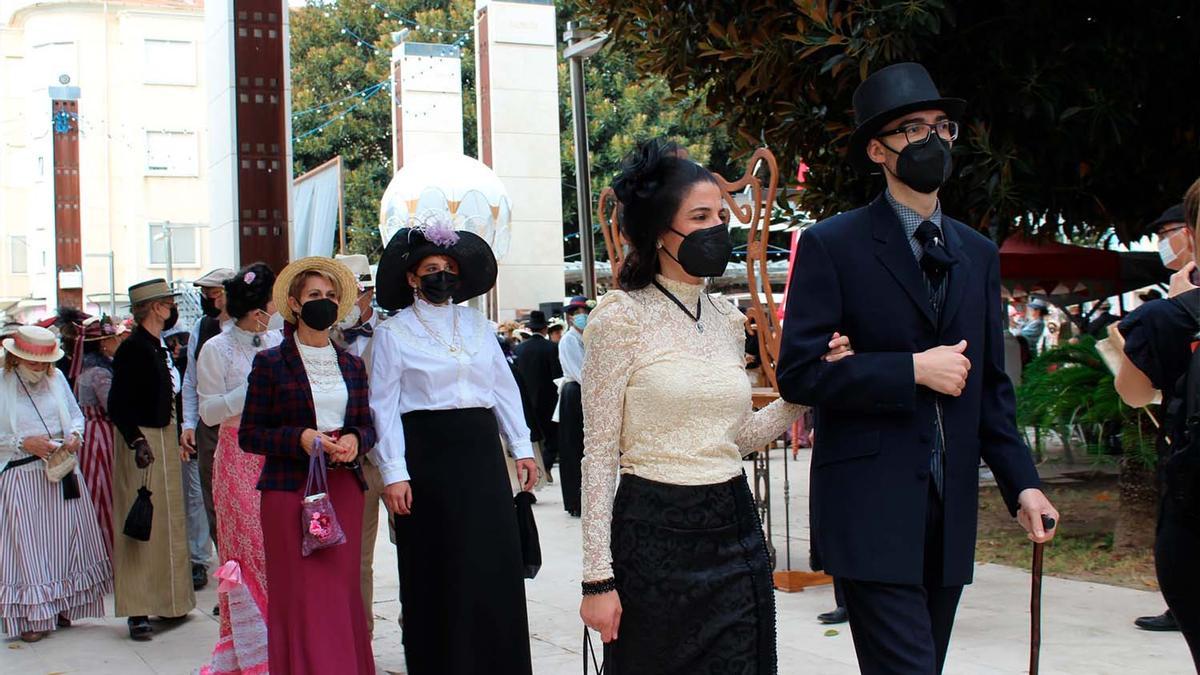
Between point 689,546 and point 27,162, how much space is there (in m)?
44.1

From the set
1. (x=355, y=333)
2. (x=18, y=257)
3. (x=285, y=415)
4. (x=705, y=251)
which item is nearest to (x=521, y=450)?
(x=285, y=415)

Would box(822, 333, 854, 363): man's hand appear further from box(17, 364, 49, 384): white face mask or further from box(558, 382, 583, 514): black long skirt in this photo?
box(558, 382, 583, 514): black long skirt

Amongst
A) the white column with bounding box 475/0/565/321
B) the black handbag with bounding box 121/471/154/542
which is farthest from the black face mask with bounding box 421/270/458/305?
the white column with bounding box 475/0/565/321

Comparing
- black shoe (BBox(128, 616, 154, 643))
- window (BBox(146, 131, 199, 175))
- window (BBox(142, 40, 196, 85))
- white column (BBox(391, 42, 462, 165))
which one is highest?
window (BBox(142, 40, 196, 85))

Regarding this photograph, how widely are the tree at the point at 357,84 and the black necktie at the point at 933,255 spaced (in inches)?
1120

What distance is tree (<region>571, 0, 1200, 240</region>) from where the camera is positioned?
7.71 m

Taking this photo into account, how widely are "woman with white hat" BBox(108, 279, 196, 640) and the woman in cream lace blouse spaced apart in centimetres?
494

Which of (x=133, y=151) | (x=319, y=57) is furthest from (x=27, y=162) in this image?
(x=319, y=57)

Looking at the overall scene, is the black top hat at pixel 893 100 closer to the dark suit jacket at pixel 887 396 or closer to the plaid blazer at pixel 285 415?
the dark suit jacket at pixel 887 396

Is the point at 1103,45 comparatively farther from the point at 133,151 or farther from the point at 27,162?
the point at 27,162

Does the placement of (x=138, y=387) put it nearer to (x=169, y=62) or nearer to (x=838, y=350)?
(x=838, y=350)

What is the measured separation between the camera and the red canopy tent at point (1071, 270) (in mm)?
10305

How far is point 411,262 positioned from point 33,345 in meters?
3.65

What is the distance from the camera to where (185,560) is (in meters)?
7.88
